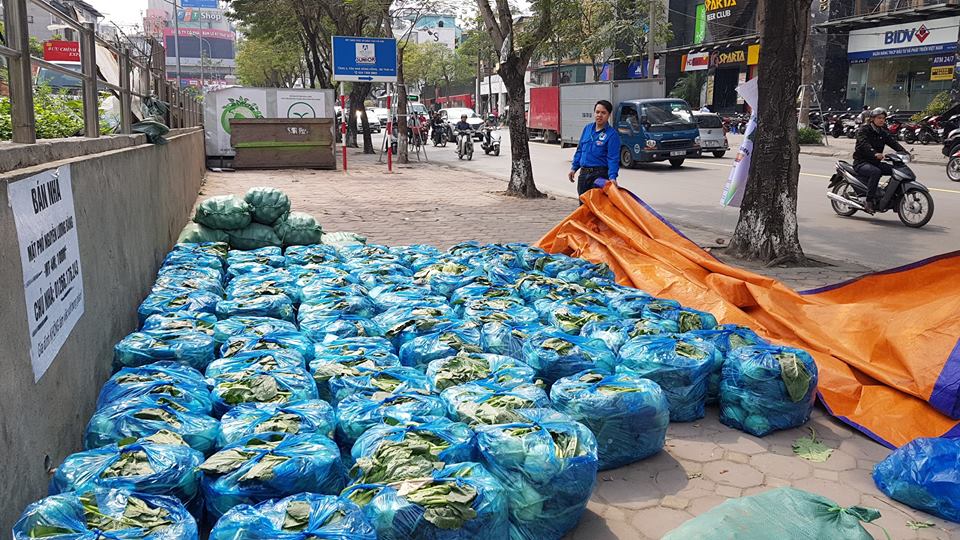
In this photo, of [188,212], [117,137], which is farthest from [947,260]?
[188,212]

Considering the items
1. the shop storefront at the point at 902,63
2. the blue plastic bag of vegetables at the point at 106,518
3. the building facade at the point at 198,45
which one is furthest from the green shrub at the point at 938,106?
the building facade at the point at 198,45

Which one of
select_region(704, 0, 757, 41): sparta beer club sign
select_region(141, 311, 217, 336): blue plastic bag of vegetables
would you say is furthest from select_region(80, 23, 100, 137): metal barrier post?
select_region(704, 0, 757, 41): sparta beer club sign

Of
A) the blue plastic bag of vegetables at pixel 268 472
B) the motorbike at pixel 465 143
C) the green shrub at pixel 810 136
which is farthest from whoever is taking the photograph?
the green shrub at pixel 810 136

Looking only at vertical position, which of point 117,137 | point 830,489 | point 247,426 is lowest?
point 830,489

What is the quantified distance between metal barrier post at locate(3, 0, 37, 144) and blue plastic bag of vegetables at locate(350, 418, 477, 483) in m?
1.83

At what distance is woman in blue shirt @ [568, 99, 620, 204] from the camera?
7145mm

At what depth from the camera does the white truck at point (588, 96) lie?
23781 mm

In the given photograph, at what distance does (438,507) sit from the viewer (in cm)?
223

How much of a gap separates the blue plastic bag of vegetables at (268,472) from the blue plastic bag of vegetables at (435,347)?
124 centimetres

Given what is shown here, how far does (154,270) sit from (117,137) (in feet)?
4.47

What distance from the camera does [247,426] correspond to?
2.71m

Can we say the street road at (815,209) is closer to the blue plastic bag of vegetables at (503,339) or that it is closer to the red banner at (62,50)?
the blue plastic bag of vegetables at (503,339)

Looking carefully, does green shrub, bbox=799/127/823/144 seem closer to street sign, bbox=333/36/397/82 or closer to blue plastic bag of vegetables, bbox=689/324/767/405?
street sign, bbox=333/36/397/82

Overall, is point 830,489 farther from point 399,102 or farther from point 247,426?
point 399,102
